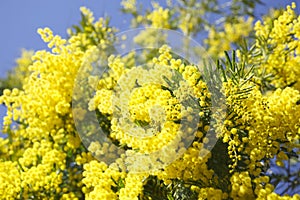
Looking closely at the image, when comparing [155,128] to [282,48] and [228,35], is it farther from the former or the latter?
[228,35]

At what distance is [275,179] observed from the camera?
277 centimetres

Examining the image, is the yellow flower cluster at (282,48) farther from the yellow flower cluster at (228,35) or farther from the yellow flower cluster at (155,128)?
the yellow flower cluster at (228,35)

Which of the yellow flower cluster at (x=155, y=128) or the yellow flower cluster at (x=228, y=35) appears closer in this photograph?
the yellow flower cluster at (x=155, y=128)

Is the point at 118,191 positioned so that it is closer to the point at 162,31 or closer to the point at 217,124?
the point at 217,124

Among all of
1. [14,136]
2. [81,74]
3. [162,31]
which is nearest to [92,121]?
[81,74]

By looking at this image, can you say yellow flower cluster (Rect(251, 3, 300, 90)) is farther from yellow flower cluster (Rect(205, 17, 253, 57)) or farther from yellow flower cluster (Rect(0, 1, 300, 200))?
yellow flower cluster (Rect(205, 17, 253, 57))

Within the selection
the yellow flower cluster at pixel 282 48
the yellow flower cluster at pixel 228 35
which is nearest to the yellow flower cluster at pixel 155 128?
the yellow flower cluster at pixel 282 48

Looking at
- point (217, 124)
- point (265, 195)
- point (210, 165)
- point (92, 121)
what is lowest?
point (265, 195)

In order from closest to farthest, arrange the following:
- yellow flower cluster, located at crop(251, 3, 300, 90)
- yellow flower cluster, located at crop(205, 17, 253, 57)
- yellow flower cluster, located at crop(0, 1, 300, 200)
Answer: yellow flower cluster, located at crop(0, 1, 300, 200), yellow flower cluster, located at crop(251, 3, 300, 90), yellow flower cluster, located at crop(205, 17, 253, 57)

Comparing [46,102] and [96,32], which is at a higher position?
[96,32]

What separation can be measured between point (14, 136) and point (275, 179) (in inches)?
64.8

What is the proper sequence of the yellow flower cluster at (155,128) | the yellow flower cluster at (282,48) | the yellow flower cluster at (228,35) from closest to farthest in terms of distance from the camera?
the yellow flower cluster at (155,128), the yellow flower cluster at (282,48), the yellow flower cluster at (228,35)

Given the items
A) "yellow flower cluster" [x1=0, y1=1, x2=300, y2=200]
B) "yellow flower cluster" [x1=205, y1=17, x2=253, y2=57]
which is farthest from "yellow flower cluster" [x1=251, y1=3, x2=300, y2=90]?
"yellow flower cluster" [x1=205, y1=17, x2=253, y2=57]

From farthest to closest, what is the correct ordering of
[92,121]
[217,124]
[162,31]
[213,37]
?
[213,37], [162,31], [92,121], [217,124]
